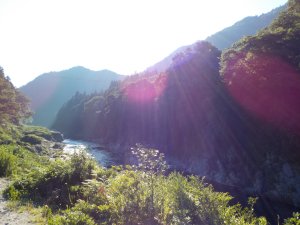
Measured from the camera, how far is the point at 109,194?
8.40m

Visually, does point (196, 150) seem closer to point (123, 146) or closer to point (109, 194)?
point (123, 146)

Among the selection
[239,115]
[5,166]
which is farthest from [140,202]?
[239,115]

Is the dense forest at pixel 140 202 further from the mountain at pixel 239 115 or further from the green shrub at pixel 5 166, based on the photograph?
the mountain at pixel 239 115

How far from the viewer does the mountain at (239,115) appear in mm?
34969

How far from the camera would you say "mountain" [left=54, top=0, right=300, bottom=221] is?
1377 inches

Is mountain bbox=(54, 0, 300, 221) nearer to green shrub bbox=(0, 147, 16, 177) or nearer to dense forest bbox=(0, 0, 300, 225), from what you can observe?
dense forest bbox=(0, 0, 300, 225)

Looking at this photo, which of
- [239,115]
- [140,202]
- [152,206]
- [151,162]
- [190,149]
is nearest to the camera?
[152,206]

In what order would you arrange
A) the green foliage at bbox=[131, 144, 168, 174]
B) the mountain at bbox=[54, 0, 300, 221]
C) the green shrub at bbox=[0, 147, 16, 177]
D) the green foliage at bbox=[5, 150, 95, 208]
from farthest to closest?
the mountain at bbox=[54, 0, 300, 221]
the green shrub at bbox=[0, 147, 16, 177]
the green foliage at bbox=[5, 150, 95, 208]
the green foliage at bbox=[131, 144, 168, 174]

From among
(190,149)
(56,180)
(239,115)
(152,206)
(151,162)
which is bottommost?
(190,149)

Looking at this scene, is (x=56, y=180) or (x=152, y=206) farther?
(x=56, y=180)

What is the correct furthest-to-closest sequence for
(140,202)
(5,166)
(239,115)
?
(239,115)
(5,166)
(140,202)

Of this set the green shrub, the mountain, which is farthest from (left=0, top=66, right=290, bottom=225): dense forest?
the mountain

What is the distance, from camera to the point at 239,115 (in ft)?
154

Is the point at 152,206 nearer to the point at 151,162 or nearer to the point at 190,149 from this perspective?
the point at 151,162
